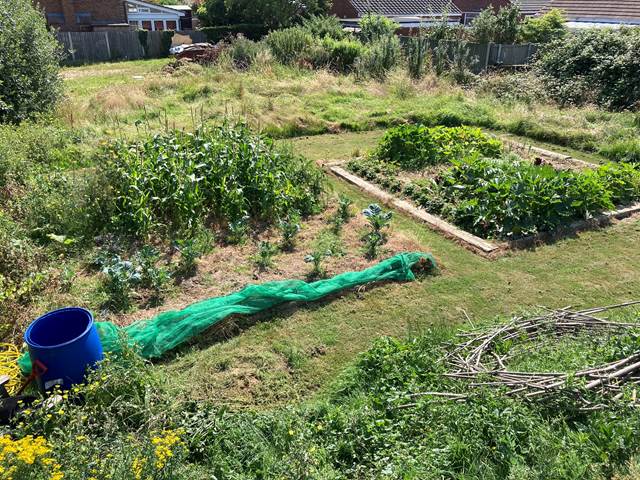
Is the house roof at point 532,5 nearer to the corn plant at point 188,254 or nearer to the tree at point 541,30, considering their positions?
the tree at point 541,30

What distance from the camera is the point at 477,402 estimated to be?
129 inches

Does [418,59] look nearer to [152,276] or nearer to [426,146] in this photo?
[426,146]

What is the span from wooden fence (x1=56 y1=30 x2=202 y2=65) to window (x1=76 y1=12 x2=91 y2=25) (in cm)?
577

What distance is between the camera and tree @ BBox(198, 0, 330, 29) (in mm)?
30938

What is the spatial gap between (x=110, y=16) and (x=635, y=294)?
3760cm

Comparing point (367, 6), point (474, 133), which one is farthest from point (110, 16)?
point (474, 133)

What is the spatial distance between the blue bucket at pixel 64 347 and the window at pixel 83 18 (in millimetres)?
35983

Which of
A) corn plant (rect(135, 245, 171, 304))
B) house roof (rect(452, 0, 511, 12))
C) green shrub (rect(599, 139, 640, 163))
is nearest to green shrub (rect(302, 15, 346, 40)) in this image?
green shrub (rect(599, 139, 640, 163))

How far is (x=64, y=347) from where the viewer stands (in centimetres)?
330

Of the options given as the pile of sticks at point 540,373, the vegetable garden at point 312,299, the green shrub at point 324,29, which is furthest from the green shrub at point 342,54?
the pile of sticks at point 540,373

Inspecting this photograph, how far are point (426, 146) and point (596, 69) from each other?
822 centimetres

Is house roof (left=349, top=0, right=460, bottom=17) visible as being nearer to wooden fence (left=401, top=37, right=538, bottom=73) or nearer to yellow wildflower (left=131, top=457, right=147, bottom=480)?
wooden fence (left=401, top=37, right=538, bottom=73)

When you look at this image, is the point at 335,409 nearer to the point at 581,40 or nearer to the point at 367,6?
the point at 581,40

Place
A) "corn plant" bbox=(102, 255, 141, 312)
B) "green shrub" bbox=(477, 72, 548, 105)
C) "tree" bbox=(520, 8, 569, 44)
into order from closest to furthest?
"corn plant" bbox=(102, 255, 141, 312) < "green shrub" bbox=(477, 72, 548, 105) < "tree" bbox=(520, 8, 569, 44)
